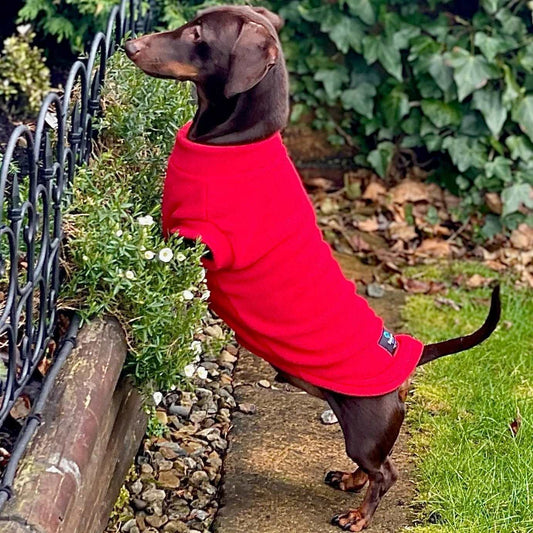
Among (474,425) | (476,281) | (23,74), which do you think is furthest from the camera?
(476,281)

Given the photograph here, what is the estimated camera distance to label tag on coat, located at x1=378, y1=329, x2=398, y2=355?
288 cm

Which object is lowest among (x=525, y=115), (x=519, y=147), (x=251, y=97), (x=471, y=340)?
(x=519, y=147)

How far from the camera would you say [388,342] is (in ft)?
9.52

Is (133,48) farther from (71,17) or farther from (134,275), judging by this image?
(71,17)

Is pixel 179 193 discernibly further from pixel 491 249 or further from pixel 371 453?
pixel 491 249

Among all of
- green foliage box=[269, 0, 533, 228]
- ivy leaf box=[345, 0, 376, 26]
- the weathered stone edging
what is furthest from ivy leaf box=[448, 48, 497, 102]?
the weathered stone edging

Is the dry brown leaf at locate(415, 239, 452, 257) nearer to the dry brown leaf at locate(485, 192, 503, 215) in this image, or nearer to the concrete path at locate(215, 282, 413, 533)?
the dry brown leaf at locate(485, 192, 503, 215)

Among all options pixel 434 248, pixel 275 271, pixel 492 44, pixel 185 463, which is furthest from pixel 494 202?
pixel 275 271

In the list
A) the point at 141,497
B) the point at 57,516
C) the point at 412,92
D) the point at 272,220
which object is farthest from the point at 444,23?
the point at 57,516

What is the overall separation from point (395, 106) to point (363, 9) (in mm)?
568

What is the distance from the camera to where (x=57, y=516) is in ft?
6.75

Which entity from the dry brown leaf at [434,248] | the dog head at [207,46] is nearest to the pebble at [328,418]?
the dog head at [207,46]

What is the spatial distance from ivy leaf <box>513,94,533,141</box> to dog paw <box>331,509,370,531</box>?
288 centimetres

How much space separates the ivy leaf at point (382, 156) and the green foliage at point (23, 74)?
191 centimetres
